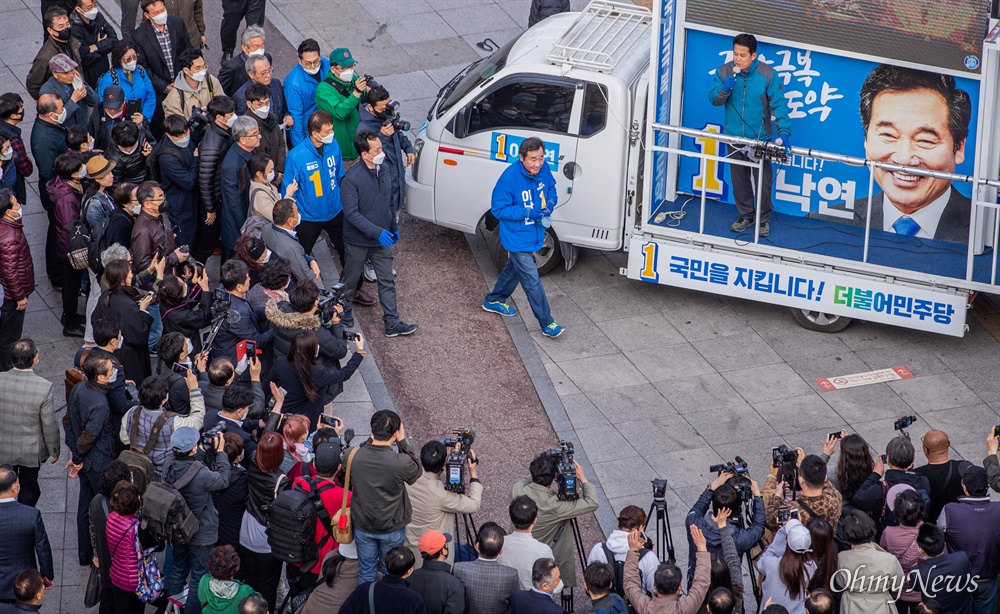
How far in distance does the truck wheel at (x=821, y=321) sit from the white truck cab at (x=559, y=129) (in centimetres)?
183

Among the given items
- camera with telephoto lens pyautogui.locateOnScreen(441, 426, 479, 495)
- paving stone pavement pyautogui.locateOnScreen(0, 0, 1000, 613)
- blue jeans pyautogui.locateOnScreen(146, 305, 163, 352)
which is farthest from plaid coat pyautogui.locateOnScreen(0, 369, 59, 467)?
camera with telephoto lens pyautogui.locateOnScreen(441, 426, 479, 495)

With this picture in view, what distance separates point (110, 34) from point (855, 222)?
A: 7.72 meters

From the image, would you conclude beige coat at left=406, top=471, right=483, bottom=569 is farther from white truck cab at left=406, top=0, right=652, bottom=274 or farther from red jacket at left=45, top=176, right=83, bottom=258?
white truck cab at left=406, top=0, right=652, bottom=274

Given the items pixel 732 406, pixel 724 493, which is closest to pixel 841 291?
pixel 732 406

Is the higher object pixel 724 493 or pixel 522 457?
pixel 724 493

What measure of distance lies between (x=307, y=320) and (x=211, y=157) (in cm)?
247

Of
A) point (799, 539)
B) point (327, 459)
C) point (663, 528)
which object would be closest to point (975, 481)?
point (799, 539)

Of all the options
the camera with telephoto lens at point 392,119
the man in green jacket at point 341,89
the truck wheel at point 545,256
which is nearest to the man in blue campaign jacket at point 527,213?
the truck wheel at point 545,256

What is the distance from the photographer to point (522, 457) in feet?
35.7

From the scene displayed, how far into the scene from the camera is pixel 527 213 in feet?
38.3

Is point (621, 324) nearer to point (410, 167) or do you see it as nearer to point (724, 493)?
point (410, 167)

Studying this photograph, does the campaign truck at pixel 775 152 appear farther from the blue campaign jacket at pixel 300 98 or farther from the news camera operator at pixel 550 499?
the news camera operator at pixel 550 499

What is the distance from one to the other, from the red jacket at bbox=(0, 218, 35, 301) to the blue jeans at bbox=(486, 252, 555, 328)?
164 inches

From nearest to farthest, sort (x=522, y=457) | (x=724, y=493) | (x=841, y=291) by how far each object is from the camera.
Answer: (x=724, y=493), (x=522, y=457), (x=841, y=291)
